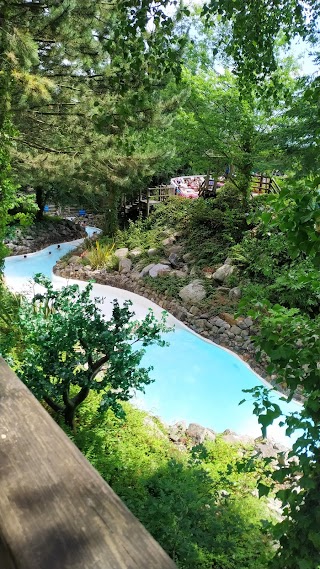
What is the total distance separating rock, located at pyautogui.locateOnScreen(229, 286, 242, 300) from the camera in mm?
8547

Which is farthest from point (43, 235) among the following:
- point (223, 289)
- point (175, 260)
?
point (223, 289)

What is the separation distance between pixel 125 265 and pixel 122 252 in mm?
921

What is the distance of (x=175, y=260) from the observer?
10875 millimetres

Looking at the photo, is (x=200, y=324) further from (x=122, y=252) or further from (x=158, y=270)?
(x=122, y=252)

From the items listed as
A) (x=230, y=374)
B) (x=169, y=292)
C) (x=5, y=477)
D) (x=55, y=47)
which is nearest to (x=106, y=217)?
(x=169, y=292)

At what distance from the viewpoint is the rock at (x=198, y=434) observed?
501 centimetres

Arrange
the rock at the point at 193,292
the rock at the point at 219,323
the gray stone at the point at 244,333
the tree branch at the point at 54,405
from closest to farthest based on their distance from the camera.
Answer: the tree branch at the point at 54,405 → the gray stone at the point at 244,333 → the rock at the point at 219,323 → the rock at the point at 193,292

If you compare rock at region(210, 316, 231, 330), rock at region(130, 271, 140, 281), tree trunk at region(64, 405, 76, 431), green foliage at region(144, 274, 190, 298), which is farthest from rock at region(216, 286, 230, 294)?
tree trunk at region(64, 405, 76, 431)

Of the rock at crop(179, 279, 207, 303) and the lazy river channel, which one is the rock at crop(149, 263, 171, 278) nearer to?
the rock at crop(179, 279, 207, 303)

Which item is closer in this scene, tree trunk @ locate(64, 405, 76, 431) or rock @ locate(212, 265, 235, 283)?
tree trunk @ locate(64, 405, 76, 431)

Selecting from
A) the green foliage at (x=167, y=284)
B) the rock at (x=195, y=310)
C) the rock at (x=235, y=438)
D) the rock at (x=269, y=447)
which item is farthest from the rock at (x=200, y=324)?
the rock at (x=269, y=447)

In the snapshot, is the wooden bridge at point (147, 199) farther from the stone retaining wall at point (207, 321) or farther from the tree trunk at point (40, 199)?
the stone retaining wall at point (207, 321)

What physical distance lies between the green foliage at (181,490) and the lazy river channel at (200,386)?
2.87ft

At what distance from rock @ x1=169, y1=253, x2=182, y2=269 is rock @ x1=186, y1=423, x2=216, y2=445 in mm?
5901
